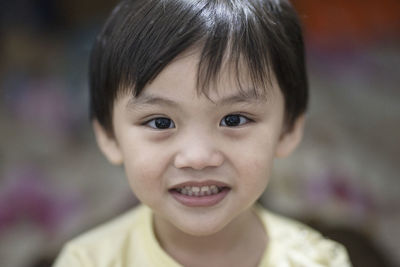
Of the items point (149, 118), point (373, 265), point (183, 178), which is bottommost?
Result: point (373, 265)

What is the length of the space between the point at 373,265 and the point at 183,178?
1.22 metres

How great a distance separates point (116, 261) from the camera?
51.8 inches

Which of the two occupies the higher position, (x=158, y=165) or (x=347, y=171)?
(x=158, y=165)

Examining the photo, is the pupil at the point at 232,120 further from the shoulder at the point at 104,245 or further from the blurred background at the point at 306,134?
the blurred background at the point at 306,134

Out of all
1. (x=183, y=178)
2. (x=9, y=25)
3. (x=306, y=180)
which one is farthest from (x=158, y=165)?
(x=9, y=25)

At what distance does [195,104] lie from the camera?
3.52 ft

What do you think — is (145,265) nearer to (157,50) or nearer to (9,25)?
(157,50)

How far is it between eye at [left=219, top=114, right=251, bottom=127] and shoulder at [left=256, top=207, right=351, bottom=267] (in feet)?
1.25

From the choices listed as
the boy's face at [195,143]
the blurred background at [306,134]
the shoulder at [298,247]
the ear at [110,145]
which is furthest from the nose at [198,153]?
the blurred background at [306,134]

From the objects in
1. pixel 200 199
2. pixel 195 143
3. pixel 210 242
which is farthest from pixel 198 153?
pixel 210 242

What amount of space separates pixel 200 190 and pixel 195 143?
0.12 metres

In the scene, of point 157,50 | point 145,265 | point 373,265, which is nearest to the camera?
point 157,50

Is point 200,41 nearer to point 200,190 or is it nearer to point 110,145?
point 200,190

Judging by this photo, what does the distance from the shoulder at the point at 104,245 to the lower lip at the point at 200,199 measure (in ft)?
0.81
